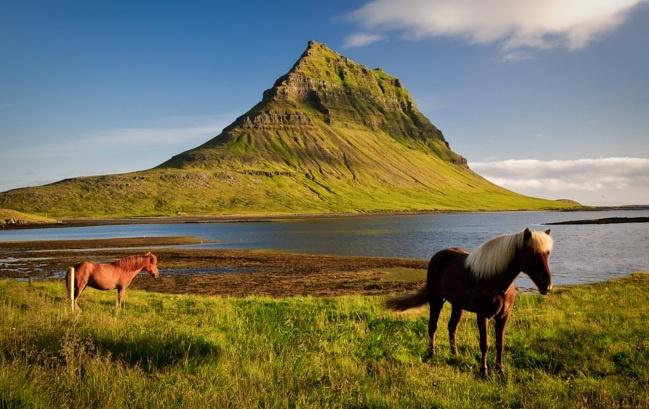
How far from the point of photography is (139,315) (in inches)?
599

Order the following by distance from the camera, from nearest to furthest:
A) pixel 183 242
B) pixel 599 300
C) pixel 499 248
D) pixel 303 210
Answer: pixel 499 248
pixel 599 300
pixel 183 242
pixel 303 210

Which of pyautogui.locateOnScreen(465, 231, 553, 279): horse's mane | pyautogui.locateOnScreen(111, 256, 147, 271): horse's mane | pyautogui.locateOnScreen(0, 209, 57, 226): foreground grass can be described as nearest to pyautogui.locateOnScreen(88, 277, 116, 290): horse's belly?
pyautogui.locateOnScreen(111, 256, 147, 271): horse's mane

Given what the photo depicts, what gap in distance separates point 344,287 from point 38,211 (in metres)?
161

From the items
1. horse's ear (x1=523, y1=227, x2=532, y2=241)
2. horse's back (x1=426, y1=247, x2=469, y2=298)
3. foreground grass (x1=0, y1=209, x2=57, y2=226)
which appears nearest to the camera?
horse's ear (x1=523, y1=227, x2=532, y2=241)

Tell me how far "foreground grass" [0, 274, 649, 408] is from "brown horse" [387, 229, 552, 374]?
1.19m

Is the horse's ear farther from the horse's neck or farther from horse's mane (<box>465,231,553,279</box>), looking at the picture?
the horse's neck

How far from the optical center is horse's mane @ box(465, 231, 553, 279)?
844 centimetres

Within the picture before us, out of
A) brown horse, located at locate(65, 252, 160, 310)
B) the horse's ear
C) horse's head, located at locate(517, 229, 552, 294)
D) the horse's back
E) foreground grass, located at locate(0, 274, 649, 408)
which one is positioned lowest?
foreground grass, located at locate(0, 274, 649, 408)

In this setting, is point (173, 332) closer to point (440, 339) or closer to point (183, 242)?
point (440, 339)

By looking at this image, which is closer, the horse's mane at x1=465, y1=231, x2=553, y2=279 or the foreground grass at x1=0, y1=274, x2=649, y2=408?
the foreground grass at x1=0, y1=274, x2=649, y2=408

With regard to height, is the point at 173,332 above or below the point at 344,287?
above

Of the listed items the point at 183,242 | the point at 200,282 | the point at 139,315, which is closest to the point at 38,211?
the point at 183,242

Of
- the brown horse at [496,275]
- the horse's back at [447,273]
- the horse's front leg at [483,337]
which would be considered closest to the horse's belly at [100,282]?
the horse's back at [447,273]

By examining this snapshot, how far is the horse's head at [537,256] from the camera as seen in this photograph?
27.1 feet
